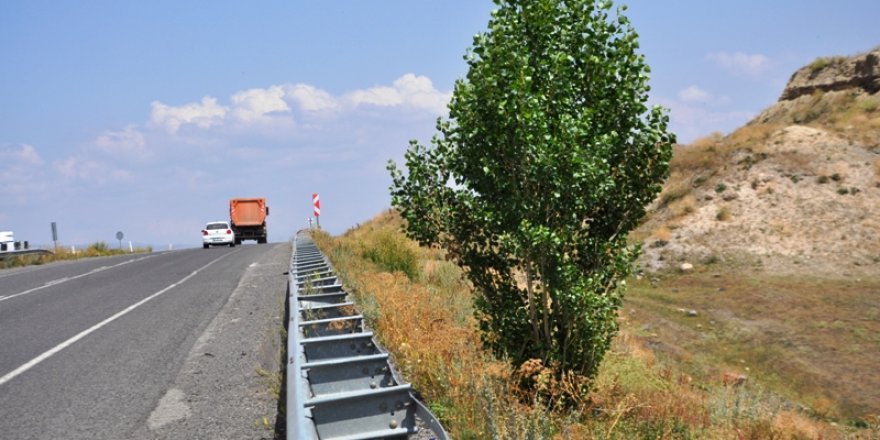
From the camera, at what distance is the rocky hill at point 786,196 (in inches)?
1108

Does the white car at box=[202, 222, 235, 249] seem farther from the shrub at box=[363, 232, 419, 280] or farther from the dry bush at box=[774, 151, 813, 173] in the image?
the dry bush at box=[774, 151, 813, 173]

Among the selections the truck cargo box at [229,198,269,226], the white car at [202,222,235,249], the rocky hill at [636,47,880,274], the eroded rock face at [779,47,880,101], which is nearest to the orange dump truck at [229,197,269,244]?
the truck cargo box at [229,198,269,226]

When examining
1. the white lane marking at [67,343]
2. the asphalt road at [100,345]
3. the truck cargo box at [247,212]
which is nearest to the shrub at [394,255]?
the asphalt road at [100,345]

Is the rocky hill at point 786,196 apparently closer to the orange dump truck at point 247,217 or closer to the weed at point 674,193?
the weed at point 674,193

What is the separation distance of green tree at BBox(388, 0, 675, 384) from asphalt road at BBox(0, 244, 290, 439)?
3.07 m

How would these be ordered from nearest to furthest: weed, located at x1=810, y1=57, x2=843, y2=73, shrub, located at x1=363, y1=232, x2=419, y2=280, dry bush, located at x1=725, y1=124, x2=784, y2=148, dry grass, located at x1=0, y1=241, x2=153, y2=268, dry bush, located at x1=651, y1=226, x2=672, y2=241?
shrub, located at x1=363, y1=232, x2=419, y2=280 < dry grass, located at x1=0, y1=241, x2=153, y2=268 < dry bush, located at x1=651, y1=226, x2=672, y2=241 < dry bush, located at x1=725, y1=124, x2=784, y2=148 < weed, located at x1=810, y1=57, x2=843, y2=73

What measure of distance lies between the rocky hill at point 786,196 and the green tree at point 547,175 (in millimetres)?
19371

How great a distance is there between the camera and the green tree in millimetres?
5766

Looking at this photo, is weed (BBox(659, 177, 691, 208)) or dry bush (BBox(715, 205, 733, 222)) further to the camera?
weed (BBox(659, 177, 691, 208))

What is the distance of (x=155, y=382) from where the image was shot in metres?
7.68

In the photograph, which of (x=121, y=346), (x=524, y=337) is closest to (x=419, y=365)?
(x=524, y=337)

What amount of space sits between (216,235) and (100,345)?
32801mm

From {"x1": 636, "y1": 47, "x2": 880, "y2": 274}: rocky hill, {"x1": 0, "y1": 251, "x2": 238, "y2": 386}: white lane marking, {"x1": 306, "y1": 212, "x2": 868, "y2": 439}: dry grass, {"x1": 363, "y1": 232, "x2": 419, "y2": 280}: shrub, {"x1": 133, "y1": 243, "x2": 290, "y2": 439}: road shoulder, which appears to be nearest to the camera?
{"x1": 306, "y1": 212, "x2": 868, "y2": 439}: dry grass

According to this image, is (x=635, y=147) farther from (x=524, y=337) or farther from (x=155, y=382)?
(x=155, y=382)
